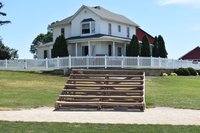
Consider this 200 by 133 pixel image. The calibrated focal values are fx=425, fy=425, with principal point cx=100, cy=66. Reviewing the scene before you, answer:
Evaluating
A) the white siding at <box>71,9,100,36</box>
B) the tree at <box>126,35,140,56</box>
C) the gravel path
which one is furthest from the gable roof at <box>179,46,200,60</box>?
the gravel path

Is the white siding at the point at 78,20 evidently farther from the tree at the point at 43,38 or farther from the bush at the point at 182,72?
the tree at the point at 43,38

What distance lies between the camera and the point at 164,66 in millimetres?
41719

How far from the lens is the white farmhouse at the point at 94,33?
156 feet

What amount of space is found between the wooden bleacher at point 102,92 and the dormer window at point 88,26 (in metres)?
28.3

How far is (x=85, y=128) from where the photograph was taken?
11.4 meters

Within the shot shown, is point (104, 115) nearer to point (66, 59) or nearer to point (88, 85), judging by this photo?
point (88, 85)

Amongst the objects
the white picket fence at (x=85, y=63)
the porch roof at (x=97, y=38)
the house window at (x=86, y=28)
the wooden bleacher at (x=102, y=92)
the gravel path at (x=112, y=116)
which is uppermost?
the house window at (x=86, y=28)

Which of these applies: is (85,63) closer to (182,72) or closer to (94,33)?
(182,72)

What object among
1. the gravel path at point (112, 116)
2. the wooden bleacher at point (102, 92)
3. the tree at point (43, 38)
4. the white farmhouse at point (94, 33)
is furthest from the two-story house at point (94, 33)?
the tree at point (43, 38)

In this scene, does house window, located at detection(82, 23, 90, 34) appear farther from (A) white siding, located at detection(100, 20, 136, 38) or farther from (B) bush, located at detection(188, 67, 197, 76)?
(B) bush, located at detection(188, 67, 197, 76)

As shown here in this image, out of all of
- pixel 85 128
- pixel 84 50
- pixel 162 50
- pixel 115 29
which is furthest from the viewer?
pixel 162 50

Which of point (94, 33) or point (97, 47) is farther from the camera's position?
point (94, 33)

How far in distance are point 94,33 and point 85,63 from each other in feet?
36.4

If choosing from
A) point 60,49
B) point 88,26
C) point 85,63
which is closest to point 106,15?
point 88,26
